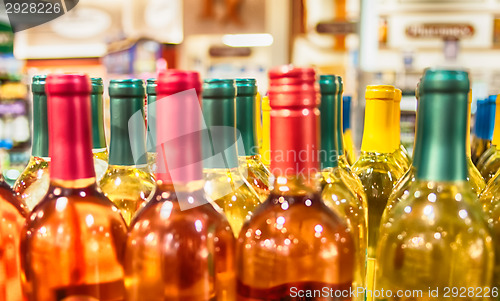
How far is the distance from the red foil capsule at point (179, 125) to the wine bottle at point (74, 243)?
93 millimetres

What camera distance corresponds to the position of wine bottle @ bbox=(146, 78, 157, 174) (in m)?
0.72

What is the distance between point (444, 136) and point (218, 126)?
272mm

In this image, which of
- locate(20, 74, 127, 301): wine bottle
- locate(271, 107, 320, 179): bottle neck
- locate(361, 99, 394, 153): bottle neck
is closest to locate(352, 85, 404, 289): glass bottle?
locate(361, 99, 394, 153): bottle neck

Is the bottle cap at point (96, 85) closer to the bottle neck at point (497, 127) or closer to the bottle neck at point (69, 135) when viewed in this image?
the bottle neck at point (69, 135)

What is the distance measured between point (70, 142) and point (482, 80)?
251 centimetres

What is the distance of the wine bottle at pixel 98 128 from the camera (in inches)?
29.1

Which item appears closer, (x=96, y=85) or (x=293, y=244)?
(x=293, y=244)

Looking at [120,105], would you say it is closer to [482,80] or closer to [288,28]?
[482,80]

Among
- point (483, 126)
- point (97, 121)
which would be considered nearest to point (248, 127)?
point (97, 121)

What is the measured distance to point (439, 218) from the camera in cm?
57

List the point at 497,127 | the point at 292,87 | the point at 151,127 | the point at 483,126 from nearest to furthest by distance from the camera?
the point at 292,87, the point at 151,127, the point at 497,127, the point at 483,126

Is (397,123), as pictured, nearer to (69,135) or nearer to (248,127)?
(248,127)

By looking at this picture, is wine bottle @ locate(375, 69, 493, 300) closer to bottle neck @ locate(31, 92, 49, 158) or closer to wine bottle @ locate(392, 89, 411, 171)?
wine bottle @ locate(392, 89, 411, 171)

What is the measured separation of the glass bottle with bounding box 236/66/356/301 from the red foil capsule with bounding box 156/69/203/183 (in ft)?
0.29
